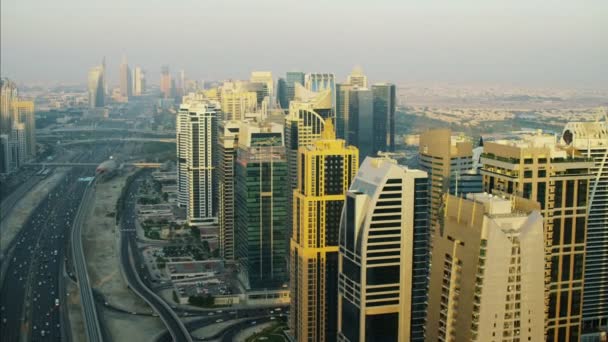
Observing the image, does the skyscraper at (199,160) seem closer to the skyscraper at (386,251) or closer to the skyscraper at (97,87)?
the skyscraper at (97,87)

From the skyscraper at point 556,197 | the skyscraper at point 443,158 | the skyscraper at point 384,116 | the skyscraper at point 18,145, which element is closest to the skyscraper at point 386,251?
the skyscraper at point 556,197

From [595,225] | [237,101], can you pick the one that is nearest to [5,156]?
[237,101]

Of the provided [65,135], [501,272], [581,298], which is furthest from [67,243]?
[501,272]

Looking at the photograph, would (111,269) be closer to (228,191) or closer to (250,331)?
(228,191)

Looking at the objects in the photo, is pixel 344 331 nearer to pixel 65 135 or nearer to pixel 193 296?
pixel 193 296

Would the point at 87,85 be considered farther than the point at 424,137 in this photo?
Yes

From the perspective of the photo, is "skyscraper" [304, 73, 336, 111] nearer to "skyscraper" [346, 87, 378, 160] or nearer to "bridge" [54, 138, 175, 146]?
"skyscraper" [346, 87, 378, 160]
